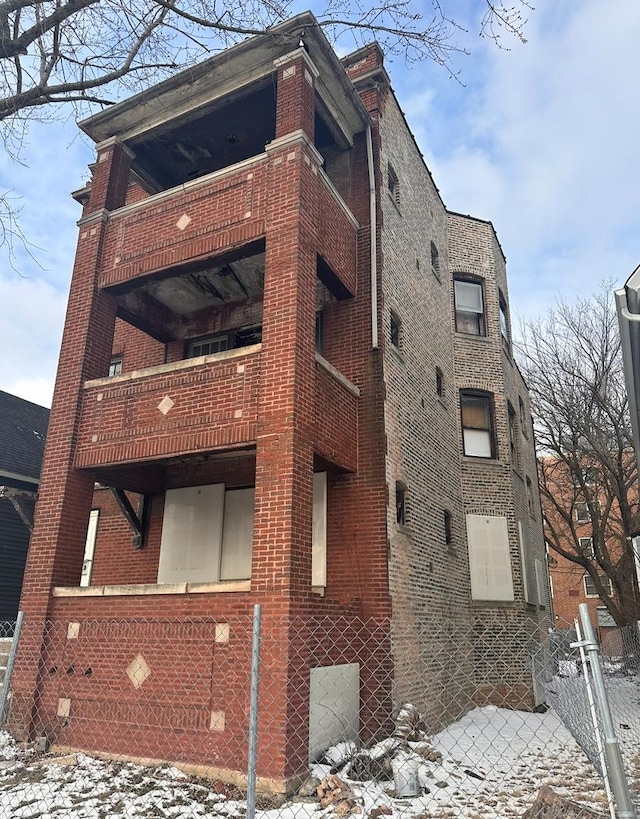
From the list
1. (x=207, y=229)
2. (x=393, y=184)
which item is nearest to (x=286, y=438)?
(x=207, y=229)

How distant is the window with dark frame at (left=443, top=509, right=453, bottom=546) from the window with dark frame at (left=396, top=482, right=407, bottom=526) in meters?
2.74

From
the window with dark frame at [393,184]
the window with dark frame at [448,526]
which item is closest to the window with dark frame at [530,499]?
Answer: the window with dark frame at [448,526]

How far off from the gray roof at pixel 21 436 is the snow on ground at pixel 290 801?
877 cm

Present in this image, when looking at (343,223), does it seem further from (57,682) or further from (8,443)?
(8,443)

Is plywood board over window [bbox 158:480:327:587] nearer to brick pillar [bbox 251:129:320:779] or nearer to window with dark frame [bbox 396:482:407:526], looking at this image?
window with dark frame [bbox 396:482:407:526]

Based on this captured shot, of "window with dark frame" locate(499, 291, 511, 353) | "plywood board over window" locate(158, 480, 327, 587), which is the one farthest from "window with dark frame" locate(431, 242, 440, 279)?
"plywood board over window" locate(158, 480, 327, 587)

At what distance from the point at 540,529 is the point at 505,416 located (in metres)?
6.70

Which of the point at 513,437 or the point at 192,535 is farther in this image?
the point at 513,437

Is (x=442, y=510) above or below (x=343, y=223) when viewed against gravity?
below

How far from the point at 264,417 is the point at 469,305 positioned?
10.5 m

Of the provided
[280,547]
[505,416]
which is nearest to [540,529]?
[505,416]

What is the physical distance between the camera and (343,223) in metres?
10.4

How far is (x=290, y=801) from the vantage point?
5961mm

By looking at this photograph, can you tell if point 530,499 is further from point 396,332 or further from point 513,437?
point 396,332
